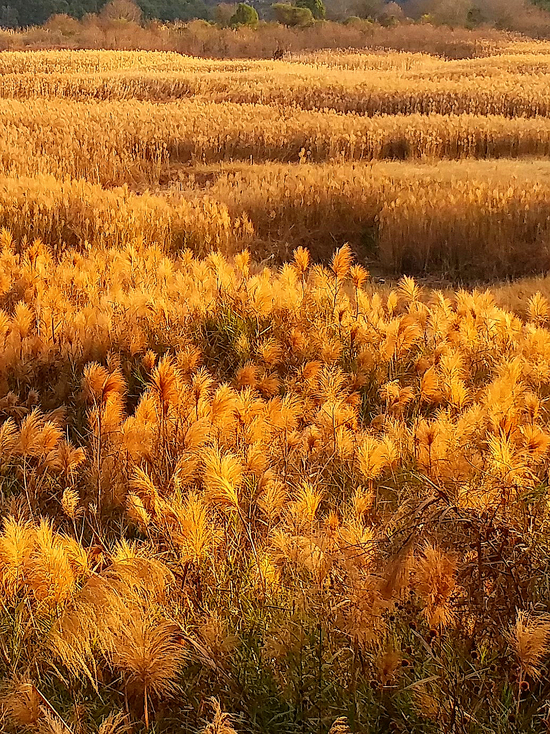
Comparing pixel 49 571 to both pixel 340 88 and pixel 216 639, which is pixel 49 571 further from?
pixel 340 88

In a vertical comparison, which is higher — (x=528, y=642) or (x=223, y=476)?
(x=223, y=476)

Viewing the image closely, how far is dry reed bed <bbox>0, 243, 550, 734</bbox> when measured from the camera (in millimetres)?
1696

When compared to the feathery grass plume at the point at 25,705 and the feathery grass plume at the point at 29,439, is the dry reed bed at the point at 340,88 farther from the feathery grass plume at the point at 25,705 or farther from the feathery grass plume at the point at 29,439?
the feathery grass plume at the point at 25,705

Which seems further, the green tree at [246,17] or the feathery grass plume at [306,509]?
the green tree at [246,17]

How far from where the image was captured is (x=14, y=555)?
1.79 m

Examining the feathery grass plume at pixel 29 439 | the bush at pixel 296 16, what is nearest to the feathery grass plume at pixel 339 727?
the feathery grass plume at pixel 29 439

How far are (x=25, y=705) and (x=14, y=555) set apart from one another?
348mm

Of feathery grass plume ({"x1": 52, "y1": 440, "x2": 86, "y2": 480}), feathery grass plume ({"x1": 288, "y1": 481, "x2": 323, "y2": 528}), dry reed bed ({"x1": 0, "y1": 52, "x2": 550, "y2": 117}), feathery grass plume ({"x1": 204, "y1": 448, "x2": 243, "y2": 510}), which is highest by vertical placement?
dry reed bed ({"x1": 0, "y1": 52, "x2": 550, "y2": 117})

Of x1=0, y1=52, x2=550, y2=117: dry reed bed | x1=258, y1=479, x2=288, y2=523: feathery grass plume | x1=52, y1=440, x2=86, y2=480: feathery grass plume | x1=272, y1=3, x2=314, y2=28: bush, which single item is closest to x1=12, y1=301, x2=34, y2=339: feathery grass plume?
x1=52, y1=440, x2=86, y2=480: feathery grass plume

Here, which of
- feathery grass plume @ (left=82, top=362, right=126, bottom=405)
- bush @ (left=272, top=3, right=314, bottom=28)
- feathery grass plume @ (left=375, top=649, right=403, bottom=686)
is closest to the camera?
feathery grass plume @ (left=375, top=649, right=403, bottom=686)

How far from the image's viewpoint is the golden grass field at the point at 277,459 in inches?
68.1

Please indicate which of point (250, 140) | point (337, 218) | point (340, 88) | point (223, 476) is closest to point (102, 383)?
point (223, 476)

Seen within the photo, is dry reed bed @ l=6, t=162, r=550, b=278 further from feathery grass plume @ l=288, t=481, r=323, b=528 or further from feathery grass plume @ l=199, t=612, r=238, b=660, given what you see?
feathery grass plume @ l=199, t=612, r=238, b=660

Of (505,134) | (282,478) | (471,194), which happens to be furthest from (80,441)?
(505,134)
